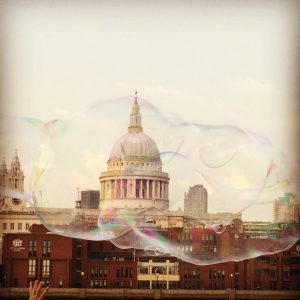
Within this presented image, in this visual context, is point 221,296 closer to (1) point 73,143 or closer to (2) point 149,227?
(2) point 149,227

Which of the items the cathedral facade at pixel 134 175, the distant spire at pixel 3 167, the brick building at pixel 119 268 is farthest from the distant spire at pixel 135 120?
the brick building at pixel 119 268

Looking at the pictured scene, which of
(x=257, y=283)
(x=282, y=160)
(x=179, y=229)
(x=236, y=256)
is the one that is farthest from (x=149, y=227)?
(x=282, y=160)

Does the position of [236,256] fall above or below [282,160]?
below

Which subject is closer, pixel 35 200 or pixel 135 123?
pixel 35 200

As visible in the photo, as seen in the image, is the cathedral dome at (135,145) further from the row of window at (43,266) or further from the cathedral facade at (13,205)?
the row of window at (43,266)

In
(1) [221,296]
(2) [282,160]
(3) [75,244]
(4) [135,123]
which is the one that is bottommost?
(1) [221,296]

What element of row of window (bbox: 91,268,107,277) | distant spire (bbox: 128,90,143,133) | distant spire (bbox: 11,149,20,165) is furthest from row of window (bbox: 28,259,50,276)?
distant spire (bbox: 128,90,143,133)

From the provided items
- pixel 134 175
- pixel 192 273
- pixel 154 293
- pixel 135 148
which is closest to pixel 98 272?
pixel 154 293

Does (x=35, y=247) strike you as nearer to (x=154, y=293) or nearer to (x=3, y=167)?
(x=154, y=293)
